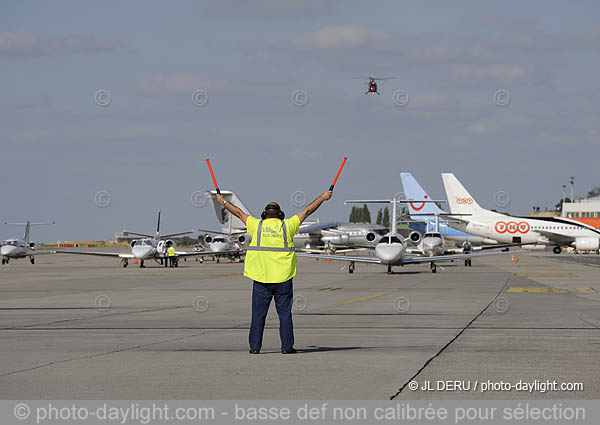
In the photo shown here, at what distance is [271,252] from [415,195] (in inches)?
3648

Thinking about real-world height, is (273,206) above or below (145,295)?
above

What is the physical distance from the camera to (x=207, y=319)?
63.1 feet

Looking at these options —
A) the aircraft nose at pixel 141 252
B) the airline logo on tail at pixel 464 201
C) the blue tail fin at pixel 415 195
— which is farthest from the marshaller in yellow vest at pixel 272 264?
the airline logo on tail at pixel 464 201

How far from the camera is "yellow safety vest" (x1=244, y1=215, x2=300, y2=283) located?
41.7 ft

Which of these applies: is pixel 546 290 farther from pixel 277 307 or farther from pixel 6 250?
pixel 6 250

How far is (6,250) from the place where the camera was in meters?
66.0

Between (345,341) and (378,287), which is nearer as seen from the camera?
(345,341)

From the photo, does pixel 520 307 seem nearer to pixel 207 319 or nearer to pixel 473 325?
pixel 473 325

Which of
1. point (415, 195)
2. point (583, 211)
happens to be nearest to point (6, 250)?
point (415, 195)

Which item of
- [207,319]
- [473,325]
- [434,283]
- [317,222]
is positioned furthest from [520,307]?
[317,222]

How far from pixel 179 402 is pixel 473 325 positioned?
10.0 metres

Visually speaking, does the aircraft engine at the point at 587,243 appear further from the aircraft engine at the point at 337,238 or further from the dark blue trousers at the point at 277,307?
the dark blue trousers at the point at 277,307

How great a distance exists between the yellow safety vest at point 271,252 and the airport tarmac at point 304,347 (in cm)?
115

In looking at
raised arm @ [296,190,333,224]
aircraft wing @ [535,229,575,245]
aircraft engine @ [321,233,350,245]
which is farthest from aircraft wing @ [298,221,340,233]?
raised arm @ [296,190,333,224]
